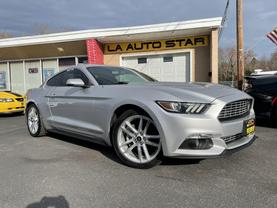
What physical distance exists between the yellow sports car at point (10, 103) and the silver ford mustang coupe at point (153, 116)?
6864 mm

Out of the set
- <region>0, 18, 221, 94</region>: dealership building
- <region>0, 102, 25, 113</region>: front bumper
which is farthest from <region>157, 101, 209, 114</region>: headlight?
<region>0, 18, 221, 94</region>: dealership building

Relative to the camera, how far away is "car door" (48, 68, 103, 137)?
15.9 feet

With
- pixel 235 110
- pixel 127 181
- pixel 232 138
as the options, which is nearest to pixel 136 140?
pixel 127 181

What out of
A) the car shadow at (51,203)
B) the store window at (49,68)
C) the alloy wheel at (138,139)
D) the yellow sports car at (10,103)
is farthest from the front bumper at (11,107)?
the car shadow at (51,203)

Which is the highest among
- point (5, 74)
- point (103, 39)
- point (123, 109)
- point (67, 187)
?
point (103, 39)

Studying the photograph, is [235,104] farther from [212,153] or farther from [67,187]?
[67,187]

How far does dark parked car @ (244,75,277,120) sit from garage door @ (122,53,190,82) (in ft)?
25.3

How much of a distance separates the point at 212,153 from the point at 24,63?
16.7 m

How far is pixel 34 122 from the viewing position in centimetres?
654

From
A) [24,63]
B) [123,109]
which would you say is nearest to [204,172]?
[123,109]

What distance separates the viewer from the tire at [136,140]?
4066 millimetres

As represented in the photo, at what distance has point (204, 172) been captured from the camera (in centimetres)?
400

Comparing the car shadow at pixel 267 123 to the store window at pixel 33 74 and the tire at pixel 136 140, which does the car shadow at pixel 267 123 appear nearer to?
the tire at pixel 136 140

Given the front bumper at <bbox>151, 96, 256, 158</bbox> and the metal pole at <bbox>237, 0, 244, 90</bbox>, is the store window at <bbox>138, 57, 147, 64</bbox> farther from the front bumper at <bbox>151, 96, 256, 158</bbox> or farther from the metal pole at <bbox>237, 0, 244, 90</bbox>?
the front bumper at <bbox>151, 96, 256, 158</bbox>
